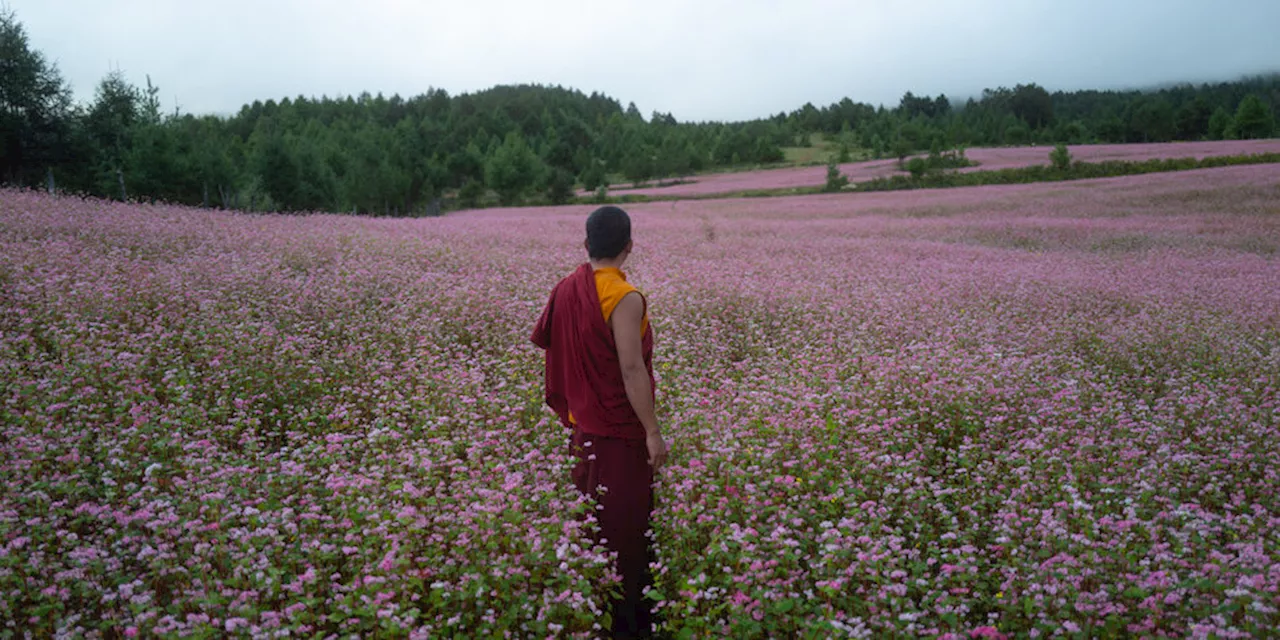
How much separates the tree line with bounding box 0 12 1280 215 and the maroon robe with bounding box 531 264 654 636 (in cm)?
2702

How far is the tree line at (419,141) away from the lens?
30172mm

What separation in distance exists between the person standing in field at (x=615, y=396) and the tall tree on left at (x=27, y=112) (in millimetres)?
32850

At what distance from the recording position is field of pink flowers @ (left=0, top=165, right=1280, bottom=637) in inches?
130

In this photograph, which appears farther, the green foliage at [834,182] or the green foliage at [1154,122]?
the green foliage at [1154,122]

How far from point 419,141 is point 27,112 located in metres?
35.3

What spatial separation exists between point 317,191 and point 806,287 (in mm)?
44219

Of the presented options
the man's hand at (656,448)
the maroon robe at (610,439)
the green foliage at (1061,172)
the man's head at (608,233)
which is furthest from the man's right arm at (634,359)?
the green foliage at (1061,172)

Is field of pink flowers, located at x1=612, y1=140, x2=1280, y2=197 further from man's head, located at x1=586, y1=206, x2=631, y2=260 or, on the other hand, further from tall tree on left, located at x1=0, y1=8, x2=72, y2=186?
man's head, located at x1=586, y1=206, x2=631, y2=260

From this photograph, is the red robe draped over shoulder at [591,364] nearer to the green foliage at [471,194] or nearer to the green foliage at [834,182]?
the green foliage at [834,182]

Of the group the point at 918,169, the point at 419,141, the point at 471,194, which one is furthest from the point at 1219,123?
the point at 419,141

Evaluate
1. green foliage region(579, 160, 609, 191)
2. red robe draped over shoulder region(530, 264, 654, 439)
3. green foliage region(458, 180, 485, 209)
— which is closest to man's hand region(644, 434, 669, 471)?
red robe draped over shoulder region(530, 264, 654, 439)

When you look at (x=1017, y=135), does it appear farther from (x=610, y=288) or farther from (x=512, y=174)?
(x=610, y=288)

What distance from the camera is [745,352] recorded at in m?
8.98

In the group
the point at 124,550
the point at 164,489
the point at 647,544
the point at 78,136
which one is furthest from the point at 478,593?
the point at 78,136
